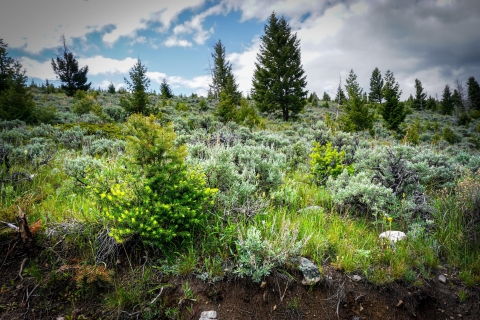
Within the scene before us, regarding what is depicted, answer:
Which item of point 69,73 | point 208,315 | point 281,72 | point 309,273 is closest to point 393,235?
point 309,273

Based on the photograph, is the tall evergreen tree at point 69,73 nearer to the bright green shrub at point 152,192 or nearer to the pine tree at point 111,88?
the pine tree at point 111,88

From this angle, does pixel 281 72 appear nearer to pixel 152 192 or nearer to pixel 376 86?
pixel 152 192

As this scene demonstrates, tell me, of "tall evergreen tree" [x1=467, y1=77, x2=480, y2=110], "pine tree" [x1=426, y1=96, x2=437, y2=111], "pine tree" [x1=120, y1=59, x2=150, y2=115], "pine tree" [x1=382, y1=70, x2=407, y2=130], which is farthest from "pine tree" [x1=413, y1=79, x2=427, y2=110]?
"pine tree" [x1=120, y1=59, x2=150, y2=115]

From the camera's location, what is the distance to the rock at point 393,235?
10.6 ft

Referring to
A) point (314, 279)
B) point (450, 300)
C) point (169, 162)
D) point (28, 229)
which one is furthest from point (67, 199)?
point (450, 300)

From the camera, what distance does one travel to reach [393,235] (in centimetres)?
332

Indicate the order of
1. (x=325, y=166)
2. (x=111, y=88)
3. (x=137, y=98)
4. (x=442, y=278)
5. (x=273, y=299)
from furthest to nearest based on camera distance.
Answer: (x=111, y=88) → (x=137, y=98) → (x=325, y=166) → (x=442, y=278) → (x=273, y=299)

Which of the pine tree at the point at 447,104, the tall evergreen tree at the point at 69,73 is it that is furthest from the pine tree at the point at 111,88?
the pine tree at the point at 447,104

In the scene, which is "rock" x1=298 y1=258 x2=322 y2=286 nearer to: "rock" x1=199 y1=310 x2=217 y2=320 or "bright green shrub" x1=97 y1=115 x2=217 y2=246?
"rock" x1=199 y1=310 x2=217 y2=320

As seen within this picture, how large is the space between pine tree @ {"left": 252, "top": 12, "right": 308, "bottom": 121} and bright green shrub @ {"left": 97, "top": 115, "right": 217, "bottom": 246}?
2437cm

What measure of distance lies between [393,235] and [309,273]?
5.27 ft

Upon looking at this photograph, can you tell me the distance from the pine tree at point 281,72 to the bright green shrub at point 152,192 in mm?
24373

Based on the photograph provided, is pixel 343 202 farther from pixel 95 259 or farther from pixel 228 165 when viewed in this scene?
pixel 95 259

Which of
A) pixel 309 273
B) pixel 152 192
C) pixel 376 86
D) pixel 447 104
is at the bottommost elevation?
pixel 309 273
